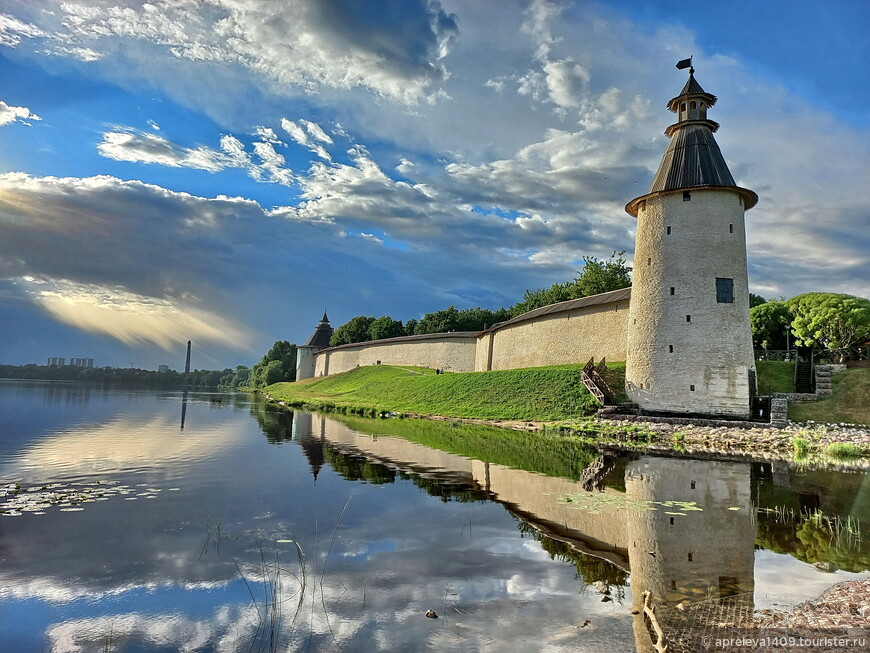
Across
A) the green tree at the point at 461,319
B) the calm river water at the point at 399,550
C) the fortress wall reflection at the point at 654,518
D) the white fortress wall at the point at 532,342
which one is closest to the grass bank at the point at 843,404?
the calm river water at the point at 399,550

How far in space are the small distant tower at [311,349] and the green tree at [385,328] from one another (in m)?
8.32

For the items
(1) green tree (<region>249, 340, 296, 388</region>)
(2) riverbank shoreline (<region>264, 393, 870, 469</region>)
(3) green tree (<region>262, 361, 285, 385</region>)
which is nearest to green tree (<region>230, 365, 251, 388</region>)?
(1) green tree (<region>249, 340, 296, 388</region>)

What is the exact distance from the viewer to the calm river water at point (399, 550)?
4668 millimetres

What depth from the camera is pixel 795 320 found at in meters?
36.3

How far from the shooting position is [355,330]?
254 feet

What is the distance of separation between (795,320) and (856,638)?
3938 centimetres

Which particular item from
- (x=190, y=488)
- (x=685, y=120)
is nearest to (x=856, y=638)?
(x=190, y=488)

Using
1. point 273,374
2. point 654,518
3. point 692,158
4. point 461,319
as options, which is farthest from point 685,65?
point 273,374

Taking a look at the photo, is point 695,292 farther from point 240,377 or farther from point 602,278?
point 240,377

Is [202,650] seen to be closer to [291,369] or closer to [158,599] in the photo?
[158,599]

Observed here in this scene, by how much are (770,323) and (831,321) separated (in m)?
4.37

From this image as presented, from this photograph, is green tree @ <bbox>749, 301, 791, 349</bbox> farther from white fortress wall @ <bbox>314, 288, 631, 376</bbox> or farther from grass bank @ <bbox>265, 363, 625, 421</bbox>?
grass bank @ <bbox>265, 363, 625, 421</bbox>

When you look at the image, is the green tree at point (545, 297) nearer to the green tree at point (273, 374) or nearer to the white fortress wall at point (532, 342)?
the white fortress wall at point (532, 342)

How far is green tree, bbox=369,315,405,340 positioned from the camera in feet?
240
